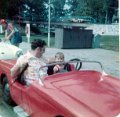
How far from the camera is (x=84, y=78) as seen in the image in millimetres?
3400

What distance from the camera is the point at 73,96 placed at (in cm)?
291

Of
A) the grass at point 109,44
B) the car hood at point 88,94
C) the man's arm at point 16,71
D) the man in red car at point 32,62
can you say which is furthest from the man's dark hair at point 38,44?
the grass at point 109,44

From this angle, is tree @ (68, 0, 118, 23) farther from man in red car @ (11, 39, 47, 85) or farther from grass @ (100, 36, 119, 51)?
man in red car @ (11, 39, 47, 85)

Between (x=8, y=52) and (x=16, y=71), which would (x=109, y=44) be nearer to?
(x=8, y=52)

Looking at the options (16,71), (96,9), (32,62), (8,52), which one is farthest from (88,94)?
(96,9)

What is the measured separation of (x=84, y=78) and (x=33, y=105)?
0.66 m

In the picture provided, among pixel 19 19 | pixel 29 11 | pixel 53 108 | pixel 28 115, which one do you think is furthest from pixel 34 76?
pixel 29 11

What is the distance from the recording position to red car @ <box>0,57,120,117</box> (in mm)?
2625

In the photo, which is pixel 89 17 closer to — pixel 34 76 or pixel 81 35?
pixel 81 35

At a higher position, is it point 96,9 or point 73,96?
point 96,9

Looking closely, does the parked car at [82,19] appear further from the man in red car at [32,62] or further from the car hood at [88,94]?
the car hood at [88,94]

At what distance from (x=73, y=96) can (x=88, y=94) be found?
0.47ft

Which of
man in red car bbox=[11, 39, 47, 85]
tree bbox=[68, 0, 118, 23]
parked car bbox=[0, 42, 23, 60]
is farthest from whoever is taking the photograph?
tree bbox=[68, 0, 118, 23]

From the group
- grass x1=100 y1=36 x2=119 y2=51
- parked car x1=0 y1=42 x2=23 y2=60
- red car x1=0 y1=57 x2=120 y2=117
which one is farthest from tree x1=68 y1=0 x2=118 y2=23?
red car x1=0 y1=57 x2=120 y2=117
